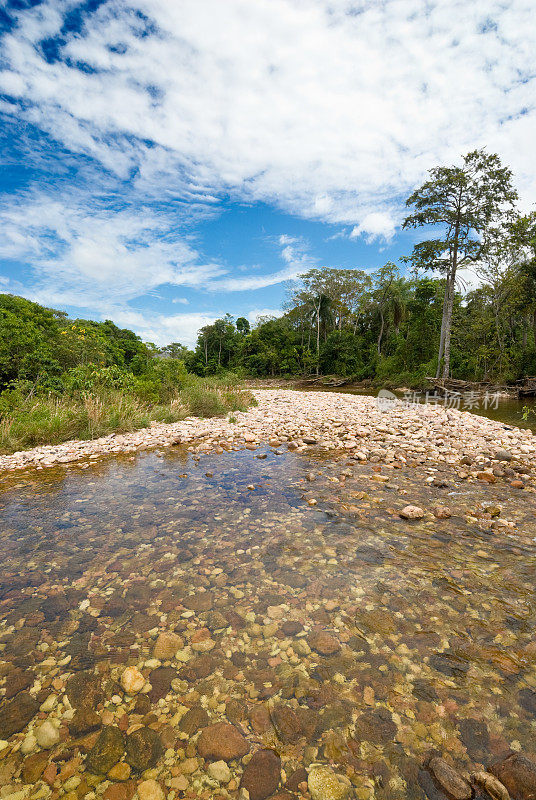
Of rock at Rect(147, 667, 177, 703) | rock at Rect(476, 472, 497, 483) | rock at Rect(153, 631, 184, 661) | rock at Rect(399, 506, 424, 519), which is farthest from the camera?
rock at Rect(476, 472, 497, 483)

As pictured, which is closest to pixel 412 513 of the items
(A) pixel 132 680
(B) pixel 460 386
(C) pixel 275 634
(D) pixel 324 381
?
(C) pixel 275 634

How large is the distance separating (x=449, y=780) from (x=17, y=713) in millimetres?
2456

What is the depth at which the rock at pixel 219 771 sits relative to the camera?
167 cm

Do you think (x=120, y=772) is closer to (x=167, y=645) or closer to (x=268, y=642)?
(x=167, y=645)

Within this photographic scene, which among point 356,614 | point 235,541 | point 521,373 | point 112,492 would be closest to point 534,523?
point 356,614

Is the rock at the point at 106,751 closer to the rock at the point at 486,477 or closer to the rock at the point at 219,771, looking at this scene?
the rock at the point at 219,771

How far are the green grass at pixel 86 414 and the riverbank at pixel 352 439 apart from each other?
394 mm

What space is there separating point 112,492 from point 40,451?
380cm

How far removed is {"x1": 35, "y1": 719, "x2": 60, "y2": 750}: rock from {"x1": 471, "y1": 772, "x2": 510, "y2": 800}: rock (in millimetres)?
2235

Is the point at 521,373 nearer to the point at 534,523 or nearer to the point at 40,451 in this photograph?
the point at 534,523

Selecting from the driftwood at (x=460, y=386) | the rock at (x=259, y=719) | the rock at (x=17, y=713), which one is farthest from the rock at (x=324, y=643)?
the driftwood at (x=460, y=386)

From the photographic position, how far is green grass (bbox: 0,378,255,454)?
27.9 feet

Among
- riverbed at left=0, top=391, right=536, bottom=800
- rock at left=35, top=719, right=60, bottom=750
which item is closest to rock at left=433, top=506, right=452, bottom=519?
riverbed at left=0, top=391, right=536, bottom=800

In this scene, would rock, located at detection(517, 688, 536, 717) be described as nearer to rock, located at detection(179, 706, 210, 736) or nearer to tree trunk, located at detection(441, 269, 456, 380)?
rock, located at detection(179, 706, 210, 736)
